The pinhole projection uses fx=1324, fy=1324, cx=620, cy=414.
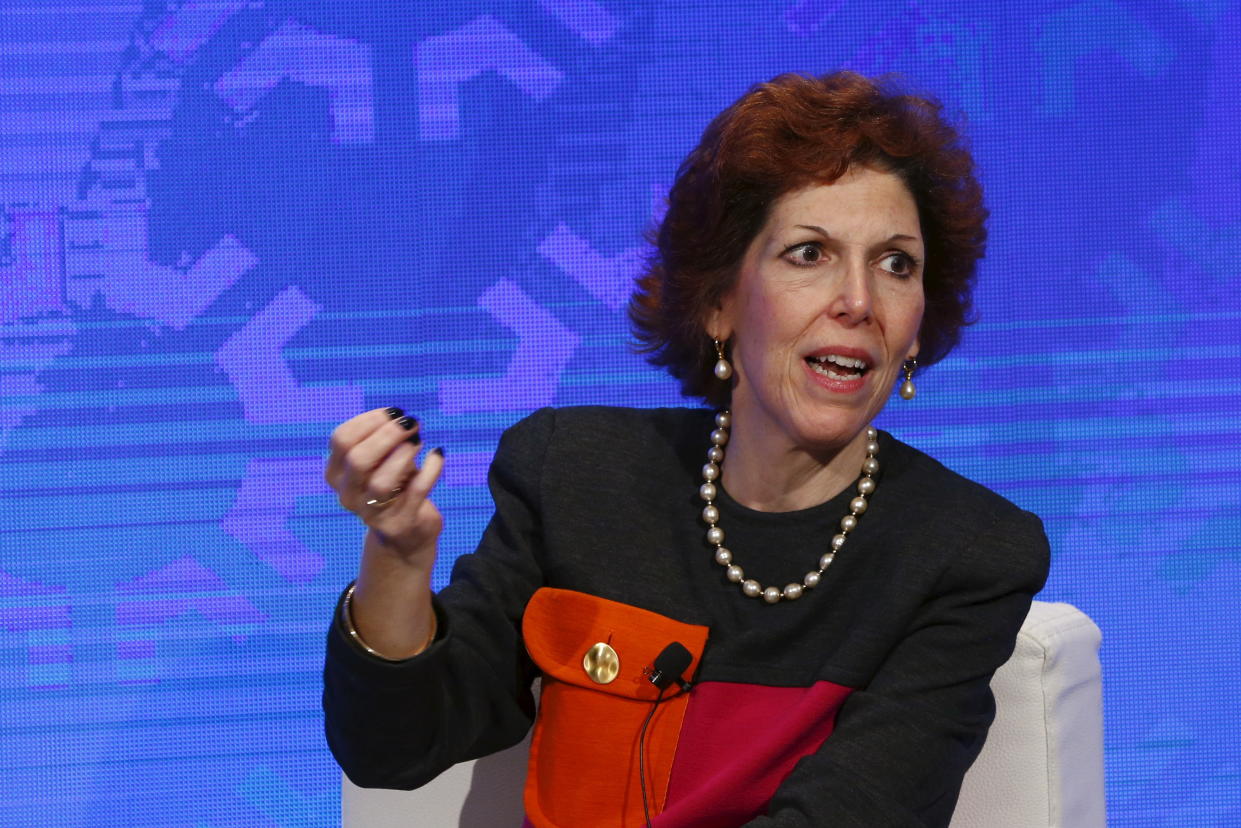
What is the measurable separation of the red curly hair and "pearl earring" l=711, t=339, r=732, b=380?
0.02m

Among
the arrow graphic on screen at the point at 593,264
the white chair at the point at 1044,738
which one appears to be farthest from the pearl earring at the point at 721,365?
the arrow graphic on screen at the point at 593,264

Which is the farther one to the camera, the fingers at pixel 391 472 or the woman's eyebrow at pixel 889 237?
the woman's eyebrow at pixel 889 237

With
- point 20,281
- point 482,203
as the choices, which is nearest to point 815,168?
point 482,203

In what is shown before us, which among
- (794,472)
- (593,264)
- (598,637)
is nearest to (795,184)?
(794,472)

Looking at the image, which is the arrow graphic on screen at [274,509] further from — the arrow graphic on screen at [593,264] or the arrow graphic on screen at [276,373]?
the arrow graphic on screen at [593,264]

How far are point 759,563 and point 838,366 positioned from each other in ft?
0.80

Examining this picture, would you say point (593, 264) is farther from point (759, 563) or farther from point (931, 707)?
point (931, 707)

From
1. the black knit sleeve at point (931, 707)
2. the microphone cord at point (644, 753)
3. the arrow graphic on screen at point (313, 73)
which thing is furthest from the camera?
the arrow graphic on screen at point (313, 73)

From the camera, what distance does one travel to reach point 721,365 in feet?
5.25

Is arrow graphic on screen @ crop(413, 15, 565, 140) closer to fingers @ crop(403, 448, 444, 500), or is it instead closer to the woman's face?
the woman's face

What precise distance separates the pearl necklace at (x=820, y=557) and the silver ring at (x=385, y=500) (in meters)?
0.48

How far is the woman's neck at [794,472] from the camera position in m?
1.53

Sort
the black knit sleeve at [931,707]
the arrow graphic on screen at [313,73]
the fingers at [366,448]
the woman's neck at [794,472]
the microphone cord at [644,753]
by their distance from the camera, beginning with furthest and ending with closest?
the arrow graphic on screen at [313,73]
the woman's neck at [794,472]
the microphone cord at [644,753]
the black knit sleeve at [931,707]
the fingers at [366,448]

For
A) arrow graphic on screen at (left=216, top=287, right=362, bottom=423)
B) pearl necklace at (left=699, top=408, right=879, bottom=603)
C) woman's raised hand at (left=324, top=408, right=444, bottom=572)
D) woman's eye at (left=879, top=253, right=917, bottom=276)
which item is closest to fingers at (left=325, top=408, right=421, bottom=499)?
woman's raised hand at (left=324, top=408, right=444, bottom=572)
